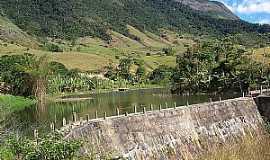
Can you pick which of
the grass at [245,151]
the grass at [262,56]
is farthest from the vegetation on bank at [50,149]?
the grass at [262,56]

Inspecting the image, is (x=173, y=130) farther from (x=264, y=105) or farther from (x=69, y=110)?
(x=69, y=110)

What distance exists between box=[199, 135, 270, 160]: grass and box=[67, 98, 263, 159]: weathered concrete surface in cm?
94

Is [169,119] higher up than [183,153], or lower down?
higher up

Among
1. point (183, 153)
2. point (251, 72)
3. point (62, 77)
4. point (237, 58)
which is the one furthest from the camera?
point (62, 77)

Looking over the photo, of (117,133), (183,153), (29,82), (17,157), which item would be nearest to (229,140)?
(183,153)

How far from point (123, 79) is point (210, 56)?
6215 centimetres

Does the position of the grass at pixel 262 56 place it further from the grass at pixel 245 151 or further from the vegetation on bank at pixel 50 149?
the vegetation on bank at pixel 50 149

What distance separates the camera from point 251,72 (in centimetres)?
9881

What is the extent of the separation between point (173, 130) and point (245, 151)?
6652 millimetres

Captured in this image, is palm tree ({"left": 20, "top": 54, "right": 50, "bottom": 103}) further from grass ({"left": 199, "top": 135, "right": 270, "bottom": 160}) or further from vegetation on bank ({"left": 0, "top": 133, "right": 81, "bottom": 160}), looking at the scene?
Answer: vegetation on bank ({"left": 0, "top": 133, "right": 81, "bottom": 160})

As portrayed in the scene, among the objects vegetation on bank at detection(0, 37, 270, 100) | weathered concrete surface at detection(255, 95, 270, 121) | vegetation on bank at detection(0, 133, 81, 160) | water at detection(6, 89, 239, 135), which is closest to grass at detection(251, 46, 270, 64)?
vegetation on bank at detection(0, 37, 270, 100)

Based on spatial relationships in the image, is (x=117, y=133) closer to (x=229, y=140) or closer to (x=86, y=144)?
(x=86, y=144)

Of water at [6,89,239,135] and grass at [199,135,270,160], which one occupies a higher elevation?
grass at [199,135,270,160]

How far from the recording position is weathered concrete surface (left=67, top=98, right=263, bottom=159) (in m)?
31.2
